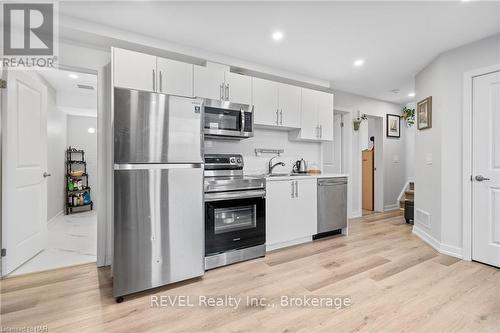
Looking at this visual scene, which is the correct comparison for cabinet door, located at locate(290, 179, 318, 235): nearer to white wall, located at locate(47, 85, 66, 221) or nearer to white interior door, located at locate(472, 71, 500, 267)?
white interior door, located at locate(472, 71, 500, 267)

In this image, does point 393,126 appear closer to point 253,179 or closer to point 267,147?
point 267,147

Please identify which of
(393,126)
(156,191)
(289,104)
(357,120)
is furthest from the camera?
(393,126)

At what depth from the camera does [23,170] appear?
2613 millimetres

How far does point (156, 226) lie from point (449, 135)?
11.4ft

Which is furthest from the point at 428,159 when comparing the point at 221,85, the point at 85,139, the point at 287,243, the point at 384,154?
the point at 85,139

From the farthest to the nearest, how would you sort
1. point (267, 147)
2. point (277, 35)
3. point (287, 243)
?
point (267, 147) < point (287, 243) < point (277, 35)

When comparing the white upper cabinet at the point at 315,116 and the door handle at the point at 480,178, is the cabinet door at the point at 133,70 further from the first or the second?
the door handle at the point at 480,178

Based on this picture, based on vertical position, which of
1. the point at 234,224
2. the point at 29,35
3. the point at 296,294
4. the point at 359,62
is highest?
the point at 359,62

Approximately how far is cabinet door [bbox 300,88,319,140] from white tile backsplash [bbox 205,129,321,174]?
31 centimetres

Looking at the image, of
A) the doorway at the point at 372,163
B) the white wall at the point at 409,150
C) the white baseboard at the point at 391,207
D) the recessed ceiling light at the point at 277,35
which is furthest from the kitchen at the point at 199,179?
the white wall at the point at 409,150

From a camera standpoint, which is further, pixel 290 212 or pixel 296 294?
pixel 290 212

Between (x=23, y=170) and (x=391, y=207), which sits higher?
(x=23, y=170)

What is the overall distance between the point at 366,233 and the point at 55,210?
5.75 metres

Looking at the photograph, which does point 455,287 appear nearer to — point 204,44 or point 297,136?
point 297,136
